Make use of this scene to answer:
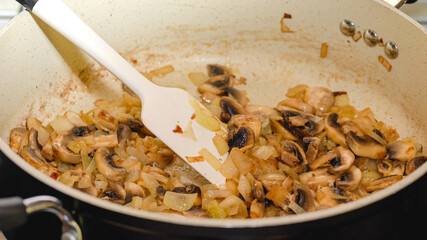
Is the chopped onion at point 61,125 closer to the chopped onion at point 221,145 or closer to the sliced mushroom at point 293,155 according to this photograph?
the chopped onion at point 221,145

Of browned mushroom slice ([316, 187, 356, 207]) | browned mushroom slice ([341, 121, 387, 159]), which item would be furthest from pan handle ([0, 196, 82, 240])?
browned mushroom slice ([341, 121, 387, 159])

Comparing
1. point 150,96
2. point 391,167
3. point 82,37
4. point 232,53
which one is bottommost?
point 391,167

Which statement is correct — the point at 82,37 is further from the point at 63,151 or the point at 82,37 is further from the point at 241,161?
the point at 241,161

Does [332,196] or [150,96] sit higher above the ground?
[150,96]

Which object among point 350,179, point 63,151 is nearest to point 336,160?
point 350,179

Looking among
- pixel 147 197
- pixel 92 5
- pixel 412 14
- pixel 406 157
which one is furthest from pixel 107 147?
pixel 412 14

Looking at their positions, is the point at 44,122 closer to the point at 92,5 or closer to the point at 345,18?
the point at 92,5
